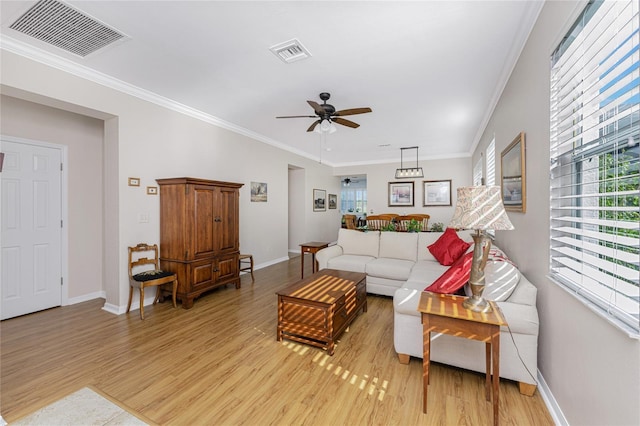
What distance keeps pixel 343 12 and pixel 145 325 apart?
142 inches

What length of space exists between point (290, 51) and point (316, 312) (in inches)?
97.8

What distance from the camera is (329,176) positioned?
8609mm

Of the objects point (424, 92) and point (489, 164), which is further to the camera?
point (489, 164)

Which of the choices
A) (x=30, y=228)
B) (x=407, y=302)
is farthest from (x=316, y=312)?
(x=30, y=228)

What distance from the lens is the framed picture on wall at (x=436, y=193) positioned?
7438 mm

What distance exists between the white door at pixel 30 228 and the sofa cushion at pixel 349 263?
3668 millimetres

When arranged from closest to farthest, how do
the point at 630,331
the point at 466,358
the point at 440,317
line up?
the point at 630,331 < the point at 440,317 < the point at 466,358

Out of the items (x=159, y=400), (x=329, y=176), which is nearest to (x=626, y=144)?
(x=159, y=400)

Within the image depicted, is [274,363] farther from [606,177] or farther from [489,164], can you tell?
[489,164]

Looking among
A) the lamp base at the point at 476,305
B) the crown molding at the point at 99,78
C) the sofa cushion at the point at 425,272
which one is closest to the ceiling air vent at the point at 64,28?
the crown molding at the point at 99,78

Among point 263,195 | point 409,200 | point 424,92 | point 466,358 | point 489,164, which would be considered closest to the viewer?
point 466,358

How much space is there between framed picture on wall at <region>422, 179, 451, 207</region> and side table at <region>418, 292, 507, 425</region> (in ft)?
20.4

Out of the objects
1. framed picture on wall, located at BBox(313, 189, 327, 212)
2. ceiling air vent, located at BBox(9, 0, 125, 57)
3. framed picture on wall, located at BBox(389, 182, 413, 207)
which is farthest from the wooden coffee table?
framed picture on wall, located at BBox(389, 182, 413, 207)

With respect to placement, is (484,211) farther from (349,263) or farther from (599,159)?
(349,263)
